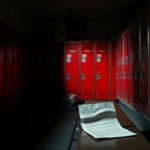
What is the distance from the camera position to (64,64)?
627 centimetres

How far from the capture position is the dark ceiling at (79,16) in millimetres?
5320

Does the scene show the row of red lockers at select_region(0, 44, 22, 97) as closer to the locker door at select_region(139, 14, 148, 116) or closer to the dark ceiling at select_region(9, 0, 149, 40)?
the dark ceiling at select_region(9, 0, 149, 40)

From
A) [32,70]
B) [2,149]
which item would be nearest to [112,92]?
[32,70]

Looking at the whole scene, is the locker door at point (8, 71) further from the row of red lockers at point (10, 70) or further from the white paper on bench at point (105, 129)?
the white paper on bench at point (105, 129)

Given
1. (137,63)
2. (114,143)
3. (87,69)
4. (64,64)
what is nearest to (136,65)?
(137,63)

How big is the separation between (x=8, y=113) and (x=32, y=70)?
7.39ft

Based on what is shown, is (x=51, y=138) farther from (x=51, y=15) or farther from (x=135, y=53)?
(x=51, y=15)

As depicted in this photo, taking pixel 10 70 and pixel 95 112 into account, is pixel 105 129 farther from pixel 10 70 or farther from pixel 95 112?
pixel 10 70

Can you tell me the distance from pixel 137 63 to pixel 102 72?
8.19 feet

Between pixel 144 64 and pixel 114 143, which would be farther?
pixel 144 64

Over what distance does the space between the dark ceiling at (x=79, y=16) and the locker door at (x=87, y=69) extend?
52 centimetres

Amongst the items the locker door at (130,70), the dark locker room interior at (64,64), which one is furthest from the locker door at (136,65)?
the locker door at (130,70)

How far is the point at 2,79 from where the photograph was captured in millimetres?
3906

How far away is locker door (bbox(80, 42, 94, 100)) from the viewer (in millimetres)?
6238
